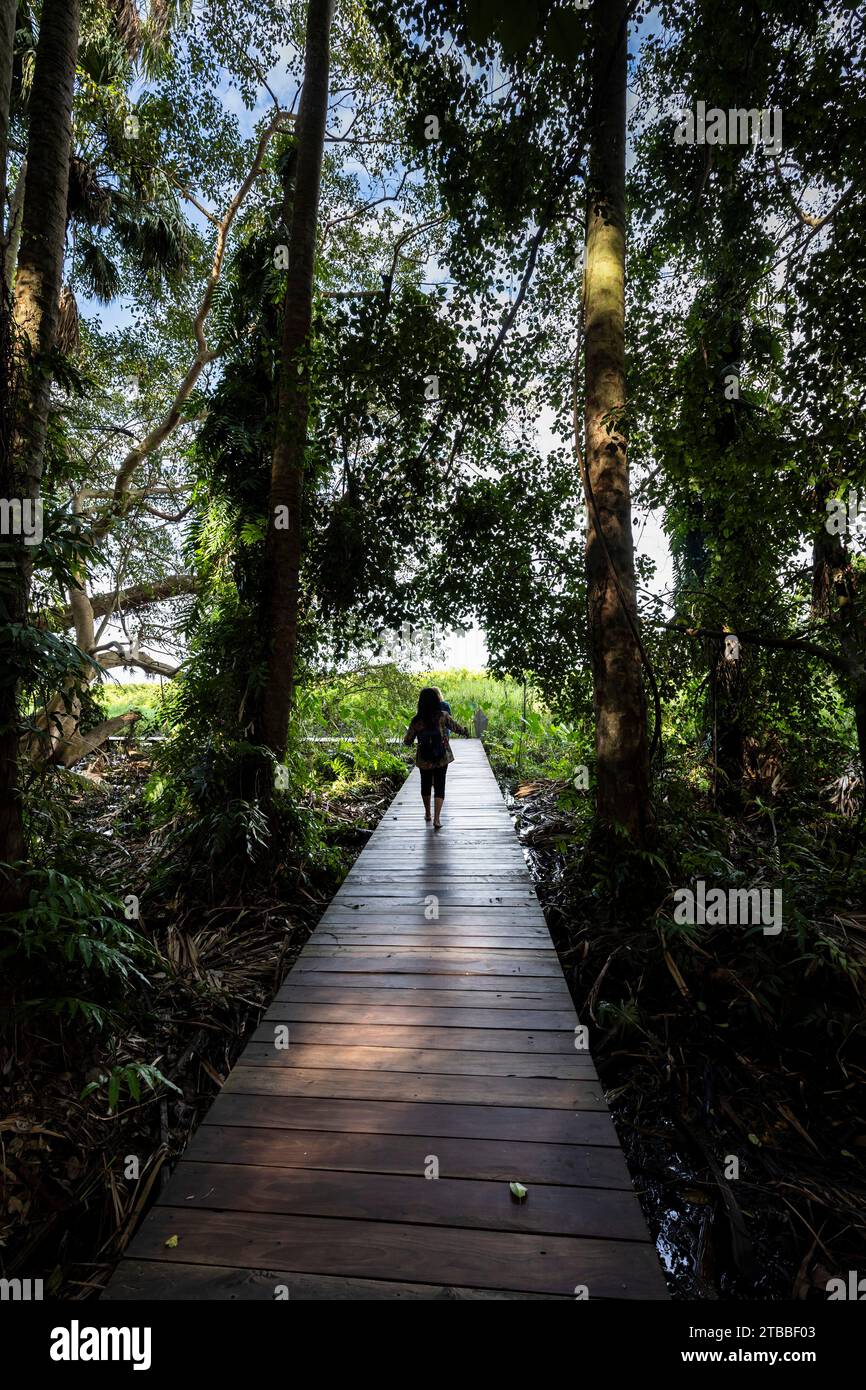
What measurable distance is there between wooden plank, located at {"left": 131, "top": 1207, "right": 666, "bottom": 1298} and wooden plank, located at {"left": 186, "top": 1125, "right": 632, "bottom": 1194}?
0.24m

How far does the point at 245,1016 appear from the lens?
3.50 m

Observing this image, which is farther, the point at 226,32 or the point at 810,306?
the point at 226,32

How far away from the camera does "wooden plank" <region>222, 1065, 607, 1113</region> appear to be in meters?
2.47

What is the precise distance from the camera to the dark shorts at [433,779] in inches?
261

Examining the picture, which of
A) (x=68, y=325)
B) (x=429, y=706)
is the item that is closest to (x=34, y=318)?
(x=429, y=706)

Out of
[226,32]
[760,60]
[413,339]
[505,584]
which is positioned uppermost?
[226,32]

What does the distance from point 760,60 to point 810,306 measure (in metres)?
1.35

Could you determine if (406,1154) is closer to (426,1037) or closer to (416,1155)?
(416,1155)

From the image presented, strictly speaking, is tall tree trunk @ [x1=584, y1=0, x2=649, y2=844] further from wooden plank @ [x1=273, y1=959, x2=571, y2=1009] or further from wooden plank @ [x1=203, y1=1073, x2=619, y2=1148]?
wooden plank @ [x1=203, y1=1073, x2=619, y2=1148]

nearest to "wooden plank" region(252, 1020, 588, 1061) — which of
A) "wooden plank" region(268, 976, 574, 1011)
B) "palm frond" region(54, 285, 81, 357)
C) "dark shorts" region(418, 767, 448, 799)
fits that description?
"wooden plank" region(268, 976, 574, 1011)

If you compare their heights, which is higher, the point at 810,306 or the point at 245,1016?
the point at 810,306

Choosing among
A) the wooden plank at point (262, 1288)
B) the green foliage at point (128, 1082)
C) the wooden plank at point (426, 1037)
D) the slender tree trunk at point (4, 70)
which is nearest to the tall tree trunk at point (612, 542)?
the wooden plank at point (426, 1037)
